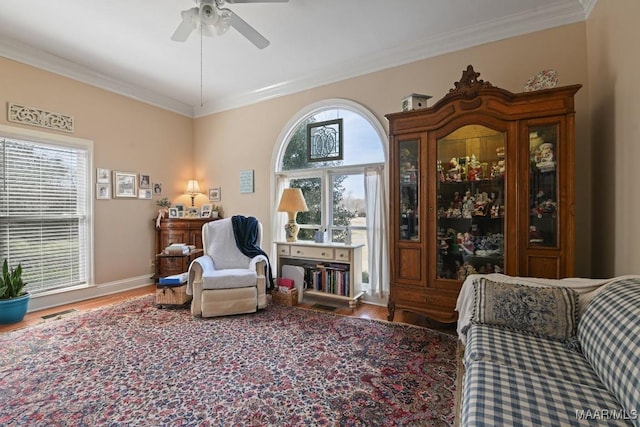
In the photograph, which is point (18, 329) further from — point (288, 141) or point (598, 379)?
point (598, 379)

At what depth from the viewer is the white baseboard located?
3453 millimetres

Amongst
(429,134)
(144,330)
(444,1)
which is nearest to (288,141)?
(429,134)

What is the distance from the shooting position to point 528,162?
7.75 ft

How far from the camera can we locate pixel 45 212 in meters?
3.58

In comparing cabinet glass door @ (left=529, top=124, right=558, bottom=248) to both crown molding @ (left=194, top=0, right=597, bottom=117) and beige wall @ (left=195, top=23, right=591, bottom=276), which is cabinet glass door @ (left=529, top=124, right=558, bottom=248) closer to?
beige wall @ (left=195, top=23, right=591, bottom=276)

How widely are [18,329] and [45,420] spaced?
191cm

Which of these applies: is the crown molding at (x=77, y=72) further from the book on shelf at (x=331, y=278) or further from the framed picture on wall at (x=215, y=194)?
the book on shelf at (x=331, y=278)

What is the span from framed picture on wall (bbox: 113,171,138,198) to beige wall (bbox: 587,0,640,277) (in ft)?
17.6

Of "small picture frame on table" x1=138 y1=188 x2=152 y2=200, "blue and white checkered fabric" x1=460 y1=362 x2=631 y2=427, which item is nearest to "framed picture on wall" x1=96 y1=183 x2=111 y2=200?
"small picture frame on table" x1=138 y1=188 x2=152 y2=200

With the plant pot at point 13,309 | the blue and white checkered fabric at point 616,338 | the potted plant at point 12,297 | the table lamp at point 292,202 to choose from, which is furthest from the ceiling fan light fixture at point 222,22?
the plant pot at point 13,309

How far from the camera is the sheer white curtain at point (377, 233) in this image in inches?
138

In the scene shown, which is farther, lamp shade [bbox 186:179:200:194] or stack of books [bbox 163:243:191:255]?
lamp shade [bbox 186:179:200:194]

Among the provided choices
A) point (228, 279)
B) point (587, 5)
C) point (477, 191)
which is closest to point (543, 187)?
point (477, 191)

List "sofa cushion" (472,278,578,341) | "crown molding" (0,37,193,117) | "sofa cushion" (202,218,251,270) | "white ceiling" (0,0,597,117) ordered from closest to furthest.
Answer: "sofa cushion" (472,278,578,341), "white ceiling" (0,0,597,117), "crown molding" (0,37,193,117), "sofa cushion" (202,218,251,270)
